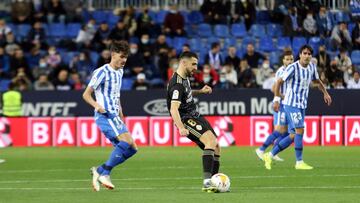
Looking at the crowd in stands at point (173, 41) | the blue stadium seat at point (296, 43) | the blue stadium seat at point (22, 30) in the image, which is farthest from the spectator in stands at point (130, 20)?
the blue stadium seat at point (296, 43)

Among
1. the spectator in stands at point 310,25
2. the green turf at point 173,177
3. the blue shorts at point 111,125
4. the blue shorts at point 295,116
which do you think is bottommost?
the green turf at point 173,177

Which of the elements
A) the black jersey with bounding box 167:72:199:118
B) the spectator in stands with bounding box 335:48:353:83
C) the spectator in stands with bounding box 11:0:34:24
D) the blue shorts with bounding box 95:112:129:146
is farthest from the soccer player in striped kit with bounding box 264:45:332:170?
the spectator in stands with bounding box 11:0:34:24

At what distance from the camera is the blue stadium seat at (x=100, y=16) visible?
35531 millimetres

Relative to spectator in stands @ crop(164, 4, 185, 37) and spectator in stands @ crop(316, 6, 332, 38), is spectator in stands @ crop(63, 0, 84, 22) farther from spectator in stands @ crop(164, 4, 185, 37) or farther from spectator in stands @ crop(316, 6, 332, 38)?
spectator in stands @ crop(316, 6, 332, 38)

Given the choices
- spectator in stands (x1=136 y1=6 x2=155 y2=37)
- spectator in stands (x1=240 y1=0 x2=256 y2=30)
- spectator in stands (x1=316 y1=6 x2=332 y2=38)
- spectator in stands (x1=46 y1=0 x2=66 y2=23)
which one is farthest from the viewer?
spectator in stands (x1=46 y1=0 x2=66 y2=23)

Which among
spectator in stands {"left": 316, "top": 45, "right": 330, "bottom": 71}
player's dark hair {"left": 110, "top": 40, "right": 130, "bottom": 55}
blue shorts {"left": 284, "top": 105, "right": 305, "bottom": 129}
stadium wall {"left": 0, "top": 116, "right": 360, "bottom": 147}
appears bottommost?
stadium wall {"left": 0, "top": 116, "right": 360, "bottom": 147}

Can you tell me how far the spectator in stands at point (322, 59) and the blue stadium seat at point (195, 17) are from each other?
17.3 ft

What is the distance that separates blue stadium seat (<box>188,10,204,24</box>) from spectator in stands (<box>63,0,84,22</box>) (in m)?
3.60

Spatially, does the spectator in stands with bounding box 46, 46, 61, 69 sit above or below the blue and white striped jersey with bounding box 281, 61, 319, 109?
below

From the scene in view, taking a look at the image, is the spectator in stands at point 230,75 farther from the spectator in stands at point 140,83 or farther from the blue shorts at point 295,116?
the blue shorts at point 295,116

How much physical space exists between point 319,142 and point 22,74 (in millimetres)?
8844

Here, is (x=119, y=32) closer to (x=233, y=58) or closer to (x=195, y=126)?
(x=233, y=58)

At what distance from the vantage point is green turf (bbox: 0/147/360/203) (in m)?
14.3

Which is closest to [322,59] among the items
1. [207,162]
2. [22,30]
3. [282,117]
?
[282,117]
